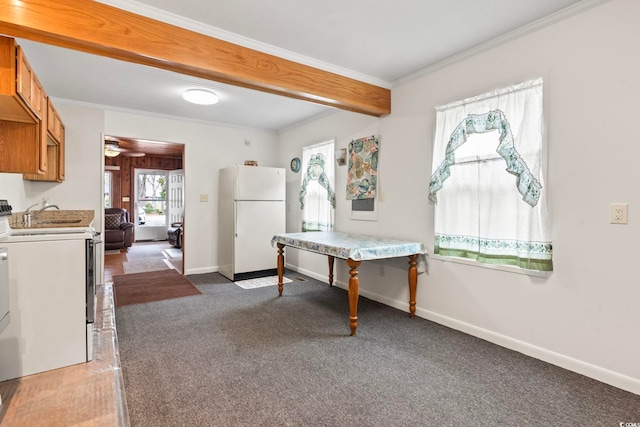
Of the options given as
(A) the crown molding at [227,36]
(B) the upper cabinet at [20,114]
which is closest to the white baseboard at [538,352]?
(A) the crown molding at [227,36]

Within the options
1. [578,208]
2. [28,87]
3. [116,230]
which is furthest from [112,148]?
[578,208]

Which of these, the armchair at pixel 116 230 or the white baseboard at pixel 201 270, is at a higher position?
the armchair at pixel 116 230

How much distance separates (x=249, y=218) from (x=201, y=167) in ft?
3.94

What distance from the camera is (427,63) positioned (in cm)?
308

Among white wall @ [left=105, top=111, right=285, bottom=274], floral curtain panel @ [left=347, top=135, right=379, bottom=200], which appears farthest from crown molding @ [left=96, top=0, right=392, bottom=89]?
white wall @ [left=105, top=111, right=285, bottom=274]

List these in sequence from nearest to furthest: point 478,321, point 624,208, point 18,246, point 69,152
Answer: point 624,208 < point 18,246 < point 478,321 < point 69,152

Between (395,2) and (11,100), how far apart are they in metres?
→ 2.50

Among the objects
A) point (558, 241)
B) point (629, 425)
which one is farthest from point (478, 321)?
point (629, 425)

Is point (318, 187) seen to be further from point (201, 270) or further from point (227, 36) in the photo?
point (227, 36)

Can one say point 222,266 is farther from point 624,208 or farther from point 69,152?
point 624,208

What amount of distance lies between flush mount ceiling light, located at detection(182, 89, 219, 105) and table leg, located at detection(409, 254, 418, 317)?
285cm

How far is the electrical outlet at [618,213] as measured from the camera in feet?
6.56

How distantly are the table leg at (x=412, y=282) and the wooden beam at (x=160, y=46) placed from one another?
5.42 feet

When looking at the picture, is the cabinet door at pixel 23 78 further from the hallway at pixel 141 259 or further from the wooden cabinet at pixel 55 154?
the hallway at pixel 141 259
